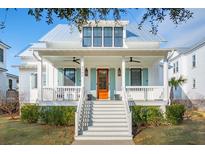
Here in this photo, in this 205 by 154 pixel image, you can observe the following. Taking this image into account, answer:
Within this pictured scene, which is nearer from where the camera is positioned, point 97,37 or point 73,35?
point 97,37

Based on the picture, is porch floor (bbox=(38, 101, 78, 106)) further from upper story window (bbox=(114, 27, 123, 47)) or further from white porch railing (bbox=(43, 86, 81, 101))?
upper story window (bbox=(114, 27, 123, 47))

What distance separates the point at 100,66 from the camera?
52.5 feet

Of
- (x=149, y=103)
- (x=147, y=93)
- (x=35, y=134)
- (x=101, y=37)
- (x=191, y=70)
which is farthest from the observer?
(x=191, y=70)

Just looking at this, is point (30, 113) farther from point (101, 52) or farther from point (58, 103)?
point (101, 52)

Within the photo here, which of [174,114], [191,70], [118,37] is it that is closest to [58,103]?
[174,114]

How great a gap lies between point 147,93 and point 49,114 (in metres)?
4.52

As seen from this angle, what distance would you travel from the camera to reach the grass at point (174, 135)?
9586mm

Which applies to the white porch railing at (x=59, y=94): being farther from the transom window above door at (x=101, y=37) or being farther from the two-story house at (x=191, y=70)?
the two-story house at (x=191, y=70)

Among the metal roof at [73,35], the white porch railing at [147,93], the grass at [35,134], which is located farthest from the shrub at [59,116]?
the metal roof at [73,35]

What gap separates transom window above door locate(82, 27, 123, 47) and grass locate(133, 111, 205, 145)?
567 cm
